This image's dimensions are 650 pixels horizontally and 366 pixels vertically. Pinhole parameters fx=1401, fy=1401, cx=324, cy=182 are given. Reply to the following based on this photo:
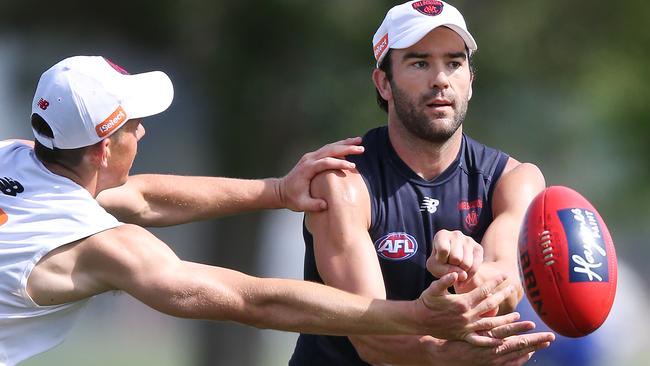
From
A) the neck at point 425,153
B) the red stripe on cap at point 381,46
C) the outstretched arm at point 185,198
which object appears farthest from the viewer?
the outstretched arm at point 185,198

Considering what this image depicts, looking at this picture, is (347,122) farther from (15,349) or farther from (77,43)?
(15,349)

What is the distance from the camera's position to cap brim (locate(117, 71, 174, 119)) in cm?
614

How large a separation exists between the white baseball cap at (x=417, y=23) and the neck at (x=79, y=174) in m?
1.68

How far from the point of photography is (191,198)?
7.38 m

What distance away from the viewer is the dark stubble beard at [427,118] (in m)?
6.77

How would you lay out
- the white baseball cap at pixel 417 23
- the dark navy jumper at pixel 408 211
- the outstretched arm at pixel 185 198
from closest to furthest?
the dark navy jumper at pixel 408 211, the white baseball cap at pixel 417 23, the outstretched arm at pixel 185 198

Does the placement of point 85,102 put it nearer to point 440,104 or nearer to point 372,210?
point 372,210

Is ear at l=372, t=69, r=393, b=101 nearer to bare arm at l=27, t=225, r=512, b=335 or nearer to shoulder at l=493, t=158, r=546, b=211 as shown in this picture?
shoulder at l=493, t=158, r=546, b=211

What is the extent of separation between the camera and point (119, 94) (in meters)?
6.09

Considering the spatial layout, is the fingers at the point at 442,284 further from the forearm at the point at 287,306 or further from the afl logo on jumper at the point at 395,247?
the afl logo on jumper at the point at 395,247

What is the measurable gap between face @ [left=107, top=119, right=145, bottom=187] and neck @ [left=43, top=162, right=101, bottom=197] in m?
0.11

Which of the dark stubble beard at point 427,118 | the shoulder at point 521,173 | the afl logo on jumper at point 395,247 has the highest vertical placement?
the dark stubble beard at point 427,118

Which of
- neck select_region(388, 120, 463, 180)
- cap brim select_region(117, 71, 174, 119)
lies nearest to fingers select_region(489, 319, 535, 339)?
neck select_region(388, 120, 463, 180)

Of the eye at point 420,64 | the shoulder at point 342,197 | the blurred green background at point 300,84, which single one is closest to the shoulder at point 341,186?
the shoulder at point 342,197
